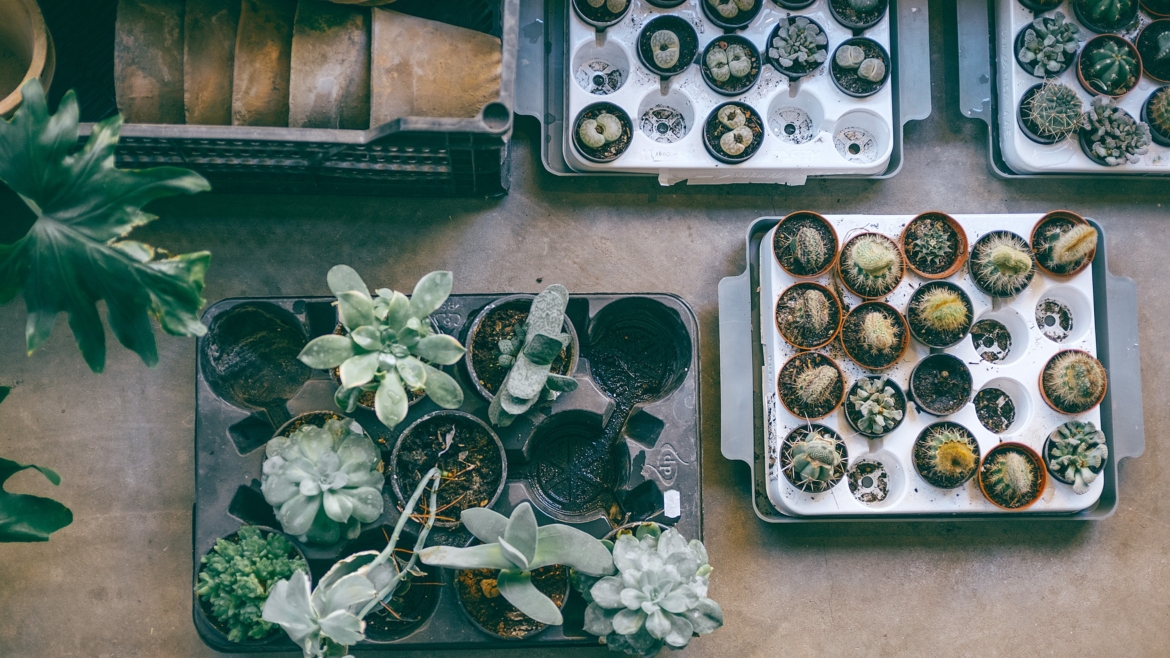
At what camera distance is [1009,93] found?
2697mm

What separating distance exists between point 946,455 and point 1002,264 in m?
0.62

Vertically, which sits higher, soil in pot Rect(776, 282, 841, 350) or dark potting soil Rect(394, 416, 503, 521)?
soil in pot Rect(776, 282, 841, 350)

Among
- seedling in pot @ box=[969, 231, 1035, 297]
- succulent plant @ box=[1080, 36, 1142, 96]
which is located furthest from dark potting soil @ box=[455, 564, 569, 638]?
succulent plant @ box=[1080, 36, 1142, 96]

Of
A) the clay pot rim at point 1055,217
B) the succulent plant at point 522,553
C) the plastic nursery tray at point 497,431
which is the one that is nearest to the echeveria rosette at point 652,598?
the succulent plant at point 522,553

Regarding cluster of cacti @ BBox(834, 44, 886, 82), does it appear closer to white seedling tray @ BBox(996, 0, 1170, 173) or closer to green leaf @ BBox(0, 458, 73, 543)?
white seedling tray @ BBox(996, 0, 1170, 173)

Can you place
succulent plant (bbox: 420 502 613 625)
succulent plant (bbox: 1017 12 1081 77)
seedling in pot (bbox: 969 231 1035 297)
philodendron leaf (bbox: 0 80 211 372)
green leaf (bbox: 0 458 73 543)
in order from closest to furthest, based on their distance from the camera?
philodendron leaf (bbox: 0 80 211 372) < succulent plant (bbox: 420 502 613 625) < green leaf (bbox: 0 458 73 543) < seedling in pot (bbox: 969 231 1035 297) < succulent plant (bbox: 1017 12 1081 77)

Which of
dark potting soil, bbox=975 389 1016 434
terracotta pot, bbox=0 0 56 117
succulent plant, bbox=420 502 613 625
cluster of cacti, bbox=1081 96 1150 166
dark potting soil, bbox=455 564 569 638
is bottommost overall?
dark potting soil, bbox=455 564 569 638

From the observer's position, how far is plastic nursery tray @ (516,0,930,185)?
2.63 metres

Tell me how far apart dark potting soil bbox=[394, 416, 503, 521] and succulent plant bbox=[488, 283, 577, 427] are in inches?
7.2

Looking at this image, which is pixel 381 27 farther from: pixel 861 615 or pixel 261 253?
pixel 861 615

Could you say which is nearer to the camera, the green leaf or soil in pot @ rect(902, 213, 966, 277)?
the green leaf

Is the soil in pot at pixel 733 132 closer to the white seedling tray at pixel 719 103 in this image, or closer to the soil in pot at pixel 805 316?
the white seedling tray at pixel 719 103

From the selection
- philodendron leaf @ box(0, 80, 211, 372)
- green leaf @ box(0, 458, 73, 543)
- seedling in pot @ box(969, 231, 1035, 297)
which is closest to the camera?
philodendron leaf @ box(0, 80, 211, 372)

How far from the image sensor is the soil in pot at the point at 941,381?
256 centimetres
